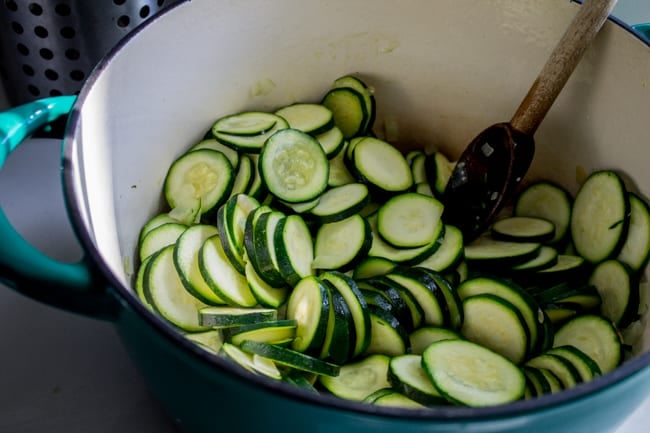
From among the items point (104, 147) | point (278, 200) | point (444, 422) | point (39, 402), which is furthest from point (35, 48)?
point (444, 422)

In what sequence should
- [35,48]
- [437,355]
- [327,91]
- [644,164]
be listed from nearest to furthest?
[437,355] → [644,164] → [35,48] → [327,91]

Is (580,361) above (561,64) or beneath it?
beneath

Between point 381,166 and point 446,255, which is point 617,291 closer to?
point 446,255

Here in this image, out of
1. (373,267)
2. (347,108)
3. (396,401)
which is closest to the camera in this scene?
(396,401)

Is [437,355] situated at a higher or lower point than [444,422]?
lower

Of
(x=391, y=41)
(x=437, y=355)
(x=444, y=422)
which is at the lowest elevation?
(x=437, y=355)

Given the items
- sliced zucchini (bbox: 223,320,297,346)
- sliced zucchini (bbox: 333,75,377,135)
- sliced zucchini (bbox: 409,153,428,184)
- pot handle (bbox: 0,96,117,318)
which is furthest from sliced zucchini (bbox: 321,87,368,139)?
pot handle (bbox: 0,96,117,318)

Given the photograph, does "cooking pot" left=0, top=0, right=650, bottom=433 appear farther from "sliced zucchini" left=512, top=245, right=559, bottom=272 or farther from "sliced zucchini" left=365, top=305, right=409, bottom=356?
"sliced zucchini" left=365, top=305, right=409, bottom=356

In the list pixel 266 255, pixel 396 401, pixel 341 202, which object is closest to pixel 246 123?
pixel 341 202

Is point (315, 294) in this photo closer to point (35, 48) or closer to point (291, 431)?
point (291, 431)
